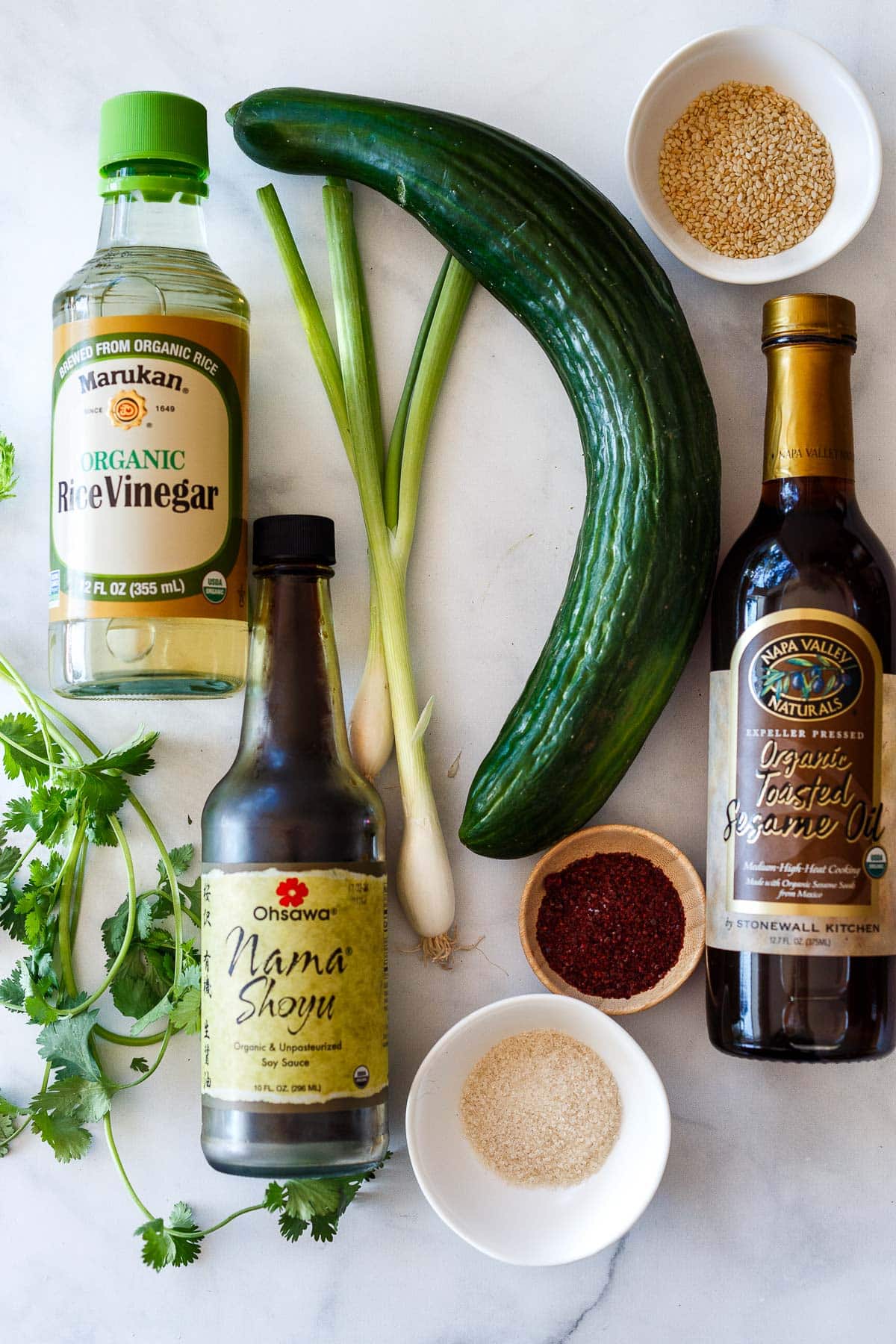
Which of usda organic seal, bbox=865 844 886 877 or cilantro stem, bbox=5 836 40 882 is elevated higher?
usda organic seal, bbox=865 844 886 877

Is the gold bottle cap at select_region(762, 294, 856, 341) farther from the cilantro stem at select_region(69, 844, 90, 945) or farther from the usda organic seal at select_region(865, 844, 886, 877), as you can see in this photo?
the cilantro stem at select_region(69, 844, 90, 945)

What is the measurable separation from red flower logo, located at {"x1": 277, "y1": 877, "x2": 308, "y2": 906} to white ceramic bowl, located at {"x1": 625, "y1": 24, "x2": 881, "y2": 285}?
0.67 meters

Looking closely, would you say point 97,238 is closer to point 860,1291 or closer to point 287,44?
point 287,44

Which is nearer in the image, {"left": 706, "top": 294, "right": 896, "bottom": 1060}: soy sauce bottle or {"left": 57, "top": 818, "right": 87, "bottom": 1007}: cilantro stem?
{"left": 706, "top": 294, "right": 896, "bottom": 1060}: soy sauce bottle

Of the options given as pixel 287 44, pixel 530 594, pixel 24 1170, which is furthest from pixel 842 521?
pixel 24 1170

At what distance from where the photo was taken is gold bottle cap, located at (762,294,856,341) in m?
0.96

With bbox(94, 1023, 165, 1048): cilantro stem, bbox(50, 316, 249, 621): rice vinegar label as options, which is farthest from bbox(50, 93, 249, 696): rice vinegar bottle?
bbox(94, 1023, 165, 1048): cilantro stem

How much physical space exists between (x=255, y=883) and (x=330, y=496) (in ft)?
1.29

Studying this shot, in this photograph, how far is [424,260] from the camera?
1125mm

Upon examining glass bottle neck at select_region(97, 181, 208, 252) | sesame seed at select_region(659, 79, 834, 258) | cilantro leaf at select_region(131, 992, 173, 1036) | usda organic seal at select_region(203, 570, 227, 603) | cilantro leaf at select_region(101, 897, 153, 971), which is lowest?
cilantro leaf at select_region(131, 992, 173, 1036)

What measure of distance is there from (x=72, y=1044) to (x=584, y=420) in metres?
0.74

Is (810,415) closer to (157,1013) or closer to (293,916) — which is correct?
(293,916)

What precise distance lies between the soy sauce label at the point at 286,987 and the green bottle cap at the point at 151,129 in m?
0.62

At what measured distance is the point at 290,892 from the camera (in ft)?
3.07
